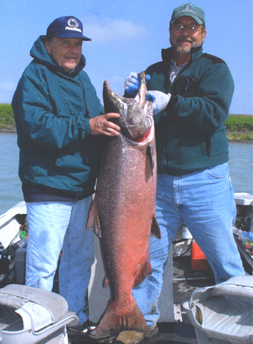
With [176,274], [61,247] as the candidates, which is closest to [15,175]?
[176,274]

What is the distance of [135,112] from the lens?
98.7 inches

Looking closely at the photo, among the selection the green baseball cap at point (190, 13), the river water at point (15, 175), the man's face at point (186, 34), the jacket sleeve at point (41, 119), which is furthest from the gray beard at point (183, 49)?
the river water at point (15, 175)

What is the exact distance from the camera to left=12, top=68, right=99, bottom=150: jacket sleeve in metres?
2.49

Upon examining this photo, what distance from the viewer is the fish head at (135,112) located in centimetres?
250

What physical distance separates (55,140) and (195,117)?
3.49 feet

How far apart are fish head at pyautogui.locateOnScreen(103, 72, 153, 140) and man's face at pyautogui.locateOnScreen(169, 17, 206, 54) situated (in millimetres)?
500

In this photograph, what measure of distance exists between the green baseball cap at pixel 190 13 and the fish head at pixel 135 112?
25.4 inches

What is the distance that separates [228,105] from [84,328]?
2295 mm

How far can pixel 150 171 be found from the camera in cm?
258

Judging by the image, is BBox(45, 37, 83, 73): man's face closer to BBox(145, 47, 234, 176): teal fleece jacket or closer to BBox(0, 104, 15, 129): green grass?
BBox(145, 47, 234, 176): teal fleece jacket

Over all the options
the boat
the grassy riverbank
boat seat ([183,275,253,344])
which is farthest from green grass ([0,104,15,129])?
boat seat ([183,275,253,344])

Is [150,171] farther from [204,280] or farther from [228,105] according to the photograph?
[204,280]

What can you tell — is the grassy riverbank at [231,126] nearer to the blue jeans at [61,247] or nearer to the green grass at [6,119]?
the green grass at [6,119]

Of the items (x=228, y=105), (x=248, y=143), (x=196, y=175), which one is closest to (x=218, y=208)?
(x=196, y=175)
